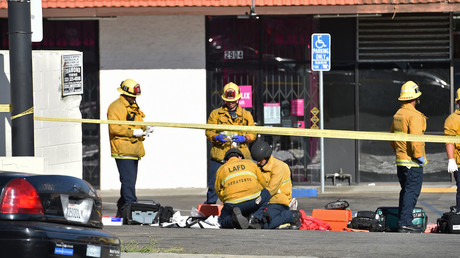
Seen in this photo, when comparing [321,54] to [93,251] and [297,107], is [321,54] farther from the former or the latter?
[93,251]

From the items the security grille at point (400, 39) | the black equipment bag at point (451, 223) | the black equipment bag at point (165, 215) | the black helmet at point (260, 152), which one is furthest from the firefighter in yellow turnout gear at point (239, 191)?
the security grille at point (400, 39)

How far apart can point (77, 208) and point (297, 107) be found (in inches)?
439

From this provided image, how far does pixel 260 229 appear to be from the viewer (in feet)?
37.6

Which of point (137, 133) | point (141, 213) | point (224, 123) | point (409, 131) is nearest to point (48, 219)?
point (141, 213)

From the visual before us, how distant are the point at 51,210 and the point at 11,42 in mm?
2746

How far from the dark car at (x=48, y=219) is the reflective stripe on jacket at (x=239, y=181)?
13.4ft

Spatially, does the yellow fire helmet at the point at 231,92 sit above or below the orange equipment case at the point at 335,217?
above

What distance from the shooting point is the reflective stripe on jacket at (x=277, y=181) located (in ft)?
39.1

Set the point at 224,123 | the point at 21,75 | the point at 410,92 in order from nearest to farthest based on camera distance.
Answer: the point at 21,75 < the point at 410,92 < the point at 224,123

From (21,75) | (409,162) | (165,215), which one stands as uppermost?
(21,75)

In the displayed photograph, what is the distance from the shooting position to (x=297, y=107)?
1805cm

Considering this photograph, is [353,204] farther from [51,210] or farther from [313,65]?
[51,210]

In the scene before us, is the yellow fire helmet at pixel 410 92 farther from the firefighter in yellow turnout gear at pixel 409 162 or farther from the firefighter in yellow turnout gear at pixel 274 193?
the firefighter in yellow turnout gear at pixel 274 193

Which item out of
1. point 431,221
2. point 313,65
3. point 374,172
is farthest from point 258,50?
point 431,221
